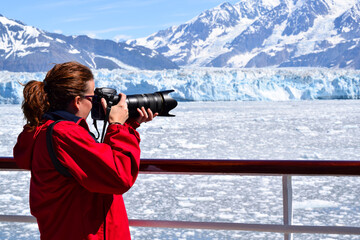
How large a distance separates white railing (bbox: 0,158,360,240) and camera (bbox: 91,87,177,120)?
0.14 m

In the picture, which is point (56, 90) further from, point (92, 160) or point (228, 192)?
point (228, 192)

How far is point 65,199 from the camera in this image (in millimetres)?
786

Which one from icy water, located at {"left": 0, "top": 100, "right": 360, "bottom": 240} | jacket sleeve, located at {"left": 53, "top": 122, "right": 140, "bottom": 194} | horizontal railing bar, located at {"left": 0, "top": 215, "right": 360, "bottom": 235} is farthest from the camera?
icy water, located at {"left": 0, "top": 100, "right": 360, "bottom": 240}

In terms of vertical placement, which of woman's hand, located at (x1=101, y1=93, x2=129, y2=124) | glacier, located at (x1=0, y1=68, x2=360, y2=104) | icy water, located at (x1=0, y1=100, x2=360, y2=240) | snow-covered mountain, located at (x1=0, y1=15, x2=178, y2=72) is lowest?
icy water, located at (x1=0, y1=100, x2=360, y2=240)

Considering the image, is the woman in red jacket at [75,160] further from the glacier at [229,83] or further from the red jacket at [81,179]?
the glacier at [229,83]

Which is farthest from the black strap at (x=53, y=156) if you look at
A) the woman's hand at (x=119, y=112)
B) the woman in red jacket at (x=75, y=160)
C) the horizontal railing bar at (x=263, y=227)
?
the horizontal railing bar at (x=263, y=227)

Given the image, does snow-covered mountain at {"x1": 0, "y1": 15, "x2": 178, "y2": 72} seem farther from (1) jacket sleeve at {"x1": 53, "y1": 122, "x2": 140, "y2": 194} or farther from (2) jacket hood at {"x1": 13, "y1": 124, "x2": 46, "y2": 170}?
(1) jacket sleeve at {"x1": 53, "y1": 122, "x2": 140, "y2": 194}

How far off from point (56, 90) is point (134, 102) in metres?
0.17

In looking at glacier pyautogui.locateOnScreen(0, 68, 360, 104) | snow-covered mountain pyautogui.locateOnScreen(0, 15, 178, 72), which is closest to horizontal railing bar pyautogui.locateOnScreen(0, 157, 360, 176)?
glacier pyautogui.locateOnScreen(0, 68, 360, 104)

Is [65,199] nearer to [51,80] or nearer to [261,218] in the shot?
[51,80]

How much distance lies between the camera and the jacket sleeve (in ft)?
2.43

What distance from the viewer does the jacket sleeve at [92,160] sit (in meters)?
0.74

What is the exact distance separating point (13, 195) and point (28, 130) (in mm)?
5639

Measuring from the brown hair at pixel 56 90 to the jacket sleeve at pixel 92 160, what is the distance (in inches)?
2.5
